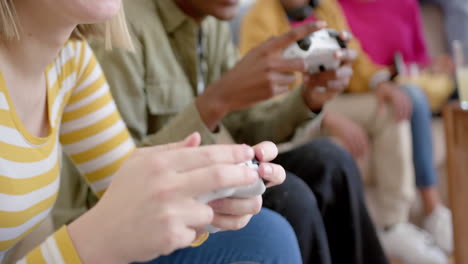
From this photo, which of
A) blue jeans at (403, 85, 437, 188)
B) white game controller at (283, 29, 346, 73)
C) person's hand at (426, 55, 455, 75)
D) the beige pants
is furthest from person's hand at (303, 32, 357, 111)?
person's hand at (426, 55, 455, 75)

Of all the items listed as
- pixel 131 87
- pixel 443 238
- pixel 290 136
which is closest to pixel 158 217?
pixel 131 87

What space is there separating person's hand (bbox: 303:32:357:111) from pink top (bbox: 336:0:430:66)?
70 cm

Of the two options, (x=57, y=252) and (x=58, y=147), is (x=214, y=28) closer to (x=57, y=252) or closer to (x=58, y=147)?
(x=58, y=147)

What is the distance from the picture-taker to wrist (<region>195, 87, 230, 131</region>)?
0.58 metres

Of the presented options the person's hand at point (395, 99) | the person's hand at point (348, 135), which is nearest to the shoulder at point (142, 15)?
the person's hand at point (348, 135)

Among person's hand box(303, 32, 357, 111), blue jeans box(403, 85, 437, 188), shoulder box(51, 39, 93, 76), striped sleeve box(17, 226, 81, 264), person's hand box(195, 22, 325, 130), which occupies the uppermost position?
shoulder box(51, 39, 93, 76)

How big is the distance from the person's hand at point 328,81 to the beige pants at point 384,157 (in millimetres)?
487

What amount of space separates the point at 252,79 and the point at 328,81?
0.13 m

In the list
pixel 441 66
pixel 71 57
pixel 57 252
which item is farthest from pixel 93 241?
pixel 441 66

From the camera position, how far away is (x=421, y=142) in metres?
1.29

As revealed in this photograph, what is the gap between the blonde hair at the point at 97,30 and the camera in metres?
0.40

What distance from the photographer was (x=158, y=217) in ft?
0.91

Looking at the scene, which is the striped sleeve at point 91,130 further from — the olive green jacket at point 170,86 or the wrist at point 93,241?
the wrist at point 93,241

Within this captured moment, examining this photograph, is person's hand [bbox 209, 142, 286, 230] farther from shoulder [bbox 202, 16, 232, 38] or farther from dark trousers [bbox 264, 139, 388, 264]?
shoulder [bbox 202, 16, 232, 38]
